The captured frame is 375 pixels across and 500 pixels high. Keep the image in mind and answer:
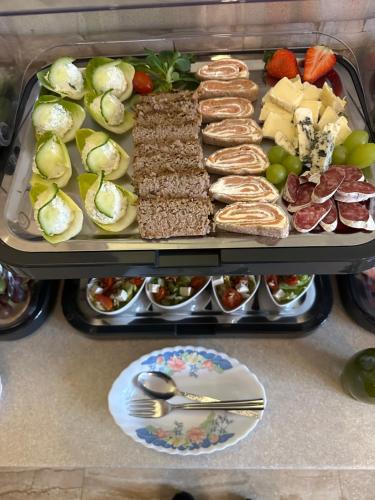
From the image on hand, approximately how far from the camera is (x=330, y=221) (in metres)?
0.97

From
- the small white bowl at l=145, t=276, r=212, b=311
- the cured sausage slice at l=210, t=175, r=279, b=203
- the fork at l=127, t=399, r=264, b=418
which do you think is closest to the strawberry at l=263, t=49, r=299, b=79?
the cured sausage slice at l=210, t=175, r=279, b=203

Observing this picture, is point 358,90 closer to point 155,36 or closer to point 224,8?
point 224,8

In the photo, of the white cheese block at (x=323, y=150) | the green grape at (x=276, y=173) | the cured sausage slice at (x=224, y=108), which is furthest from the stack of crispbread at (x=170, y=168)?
the white cheese block at (x=323, y=150)

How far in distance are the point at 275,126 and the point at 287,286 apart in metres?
0.41

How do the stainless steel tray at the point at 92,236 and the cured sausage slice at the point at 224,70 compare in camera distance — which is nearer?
the stainless steel tray at the point at 92,236

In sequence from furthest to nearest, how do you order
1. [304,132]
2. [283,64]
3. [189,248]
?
[283,64]
[304,132]
[189,248]

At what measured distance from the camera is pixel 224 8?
1201 mm

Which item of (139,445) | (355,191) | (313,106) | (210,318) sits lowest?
(139,445)

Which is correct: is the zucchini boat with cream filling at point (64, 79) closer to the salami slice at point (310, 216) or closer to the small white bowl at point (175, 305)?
the small white bowl at point (175, 305)

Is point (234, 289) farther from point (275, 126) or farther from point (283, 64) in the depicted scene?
point (283, 64)

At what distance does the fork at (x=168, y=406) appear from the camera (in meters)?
1.14

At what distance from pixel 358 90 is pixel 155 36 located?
1.80ft

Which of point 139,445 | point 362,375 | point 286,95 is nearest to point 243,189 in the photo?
point 286,95

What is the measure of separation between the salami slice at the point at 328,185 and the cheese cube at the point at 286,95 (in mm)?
221
